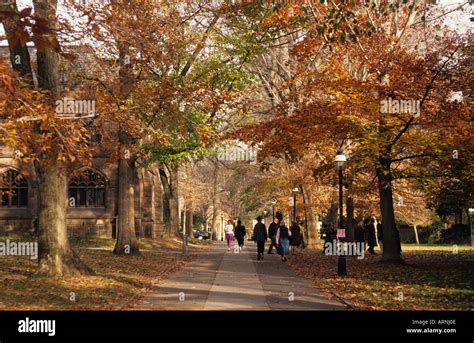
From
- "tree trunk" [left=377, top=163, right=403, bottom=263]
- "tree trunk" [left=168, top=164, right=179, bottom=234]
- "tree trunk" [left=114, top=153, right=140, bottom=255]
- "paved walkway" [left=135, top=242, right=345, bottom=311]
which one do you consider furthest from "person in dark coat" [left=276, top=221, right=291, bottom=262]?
"tree trunk" [left=168, top=164, right=179, bottom=234]

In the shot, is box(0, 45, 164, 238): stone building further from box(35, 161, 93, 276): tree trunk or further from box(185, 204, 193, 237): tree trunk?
box(35, 161, 93, 276): tree trunk

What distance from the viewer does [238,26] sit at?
26.9m

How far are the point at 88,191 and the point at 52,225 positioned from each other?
27343mm

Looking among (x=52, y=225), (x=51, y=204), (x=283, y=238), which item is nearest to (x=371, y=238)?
(x=283, y=238)

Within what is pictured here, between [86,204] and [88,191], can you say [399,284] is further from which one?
[88,191]

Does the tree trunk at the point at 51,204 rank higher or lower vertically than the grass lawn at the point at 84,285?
higher

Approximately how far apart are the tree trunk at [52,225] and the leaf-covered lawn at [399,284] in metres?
6.74

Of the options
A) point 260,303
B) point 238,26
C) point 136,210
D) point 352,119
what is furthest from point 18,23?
point 136,210

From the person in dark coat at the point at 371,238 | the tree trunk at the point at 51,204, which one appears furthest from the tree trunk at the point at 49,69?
the person in dark coat at the point at 371,238

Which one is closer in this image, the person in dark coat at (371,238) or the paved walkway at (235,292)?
the paved walkway at (235,292)

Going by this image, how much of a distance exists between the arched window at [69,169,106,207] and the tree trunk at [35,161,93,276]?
87.2ft

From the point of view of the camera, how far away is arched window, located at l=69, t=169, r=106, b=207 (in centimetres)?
4359

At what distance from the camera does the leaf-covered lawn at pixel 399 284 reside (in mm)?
13500

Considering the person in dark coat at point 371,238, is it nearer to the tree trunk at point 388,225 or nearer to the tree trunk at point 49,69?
the tree trunk at point 388,225
